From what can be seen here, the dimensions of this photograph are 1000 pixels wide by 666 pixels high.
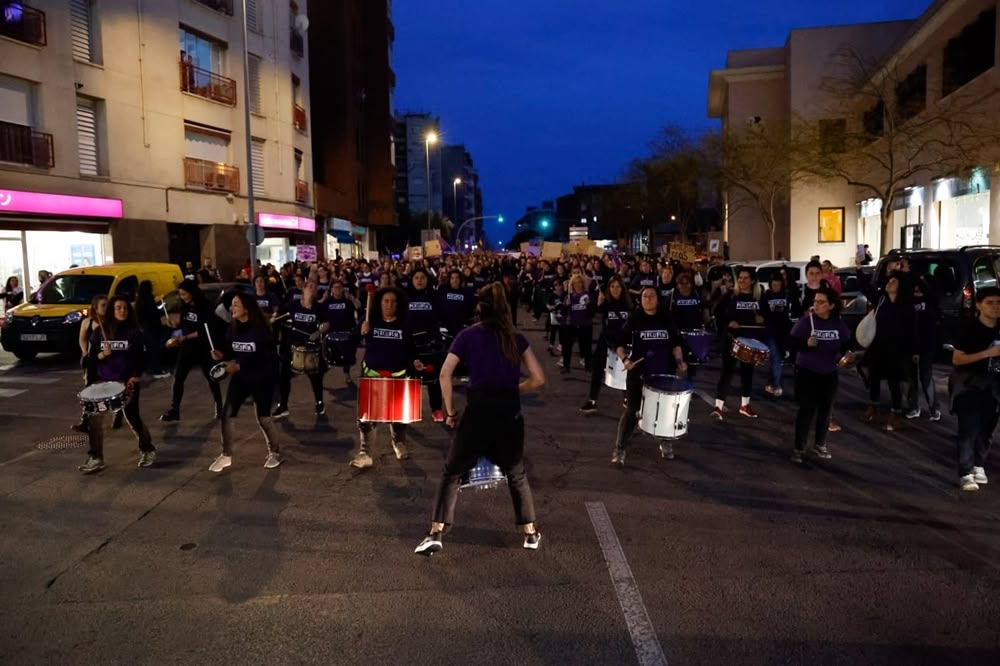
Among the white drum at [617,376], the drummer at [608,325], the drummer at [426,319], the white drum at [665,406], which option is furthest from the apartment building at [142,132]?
the white drum at [665,406]

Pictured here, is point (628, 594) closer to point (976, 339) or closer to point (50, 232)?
point (976, 339)

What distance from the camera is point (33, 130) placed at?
21.1m

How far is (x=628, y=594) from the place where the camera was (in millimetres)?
4688

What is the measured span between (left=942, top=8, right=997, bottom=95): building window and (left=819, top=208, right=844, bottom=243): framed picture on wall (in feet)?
52.5

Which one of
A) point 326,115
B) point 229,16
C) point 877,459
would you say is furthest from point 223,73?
point 877,459

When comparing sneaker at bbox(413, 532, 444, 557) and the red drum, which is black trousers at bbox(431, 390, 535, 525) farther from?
Answer: the red drum

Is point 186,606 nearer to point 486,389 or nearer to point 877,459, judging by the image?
point 486,389

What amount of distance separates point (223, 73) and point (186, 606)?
2845 centimetres

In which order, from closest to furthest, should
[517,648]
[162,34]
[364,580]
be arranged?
[517,648] → [364,580] → [162,34]

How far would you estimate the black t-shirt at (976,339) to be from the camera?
636cm

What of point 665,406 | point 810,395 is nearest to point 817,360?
point 810,395

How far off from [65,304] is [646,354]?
12.6 meters

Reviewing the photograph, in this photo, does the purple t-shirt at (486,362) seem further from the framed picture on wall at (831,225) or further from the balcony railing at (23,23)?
the framed picture on wall at (831,225)

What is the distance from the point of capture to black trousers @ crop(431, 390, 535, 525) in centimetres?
520
